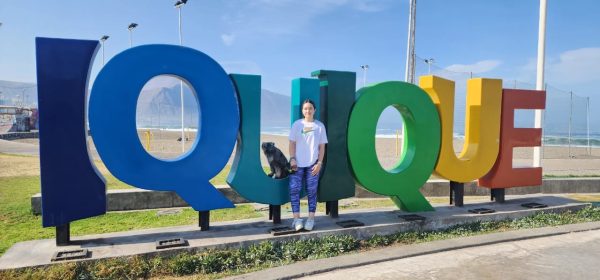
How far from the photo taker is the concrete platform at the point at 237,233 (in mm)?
4832

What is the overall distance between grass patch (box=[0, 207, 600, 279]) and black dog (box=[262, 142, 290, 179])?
1.17m

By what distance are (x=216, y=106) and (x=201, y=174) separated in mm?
1023

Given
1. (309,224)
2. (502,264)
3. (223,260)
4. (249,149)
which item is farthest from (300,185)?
(502,264)

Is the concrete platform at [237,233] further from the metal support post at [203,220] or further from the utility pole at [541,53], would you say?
the utility pole at [541,53]

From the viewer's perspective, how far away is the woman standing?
604 centimetres

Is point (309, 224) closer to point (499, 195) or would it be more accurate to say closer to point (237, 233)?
point (237, 233)

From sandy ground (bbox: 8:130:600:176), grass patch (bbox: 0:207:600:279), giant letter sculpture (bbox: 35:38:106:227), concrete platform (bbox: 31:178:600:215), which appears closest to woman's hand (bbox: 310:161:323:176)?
grass patch (bbox: 0:207:600:279)

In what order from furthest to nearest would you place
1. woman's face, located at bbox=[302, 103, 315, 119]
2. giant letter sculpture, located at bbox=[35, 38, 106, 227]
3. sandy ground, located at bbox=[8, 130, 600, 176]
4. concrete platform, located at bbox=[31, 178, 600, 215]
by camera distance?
sandy ground, located at bbox=[8, 130, 600, 176]
concrete platform, located at bbox=[31, 178, 600, 215]
woman's face, located at bbox=[302, 103, 315, 119]
giant letter sculpture, located at bbox=[35, 38, 106, 227]

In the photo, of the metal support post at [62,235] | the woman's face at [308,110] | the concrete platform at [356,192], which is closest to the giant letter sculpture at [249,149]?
the woman's face at [308,110]

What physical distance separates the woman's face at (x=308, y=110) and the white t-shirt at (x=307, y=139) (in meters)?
0.10

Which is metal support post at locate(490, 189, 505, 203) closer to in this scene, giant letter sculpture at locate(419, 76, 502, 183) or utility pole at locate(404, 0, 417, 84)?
giant letter sculpture at locate(419, 76, 502, 183)

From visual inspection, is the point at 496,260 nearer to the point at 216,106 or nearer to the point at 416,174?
the point at 416,174

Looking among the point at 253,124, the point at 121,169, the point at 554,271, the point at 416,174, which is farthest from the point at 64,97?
the point at 554,271

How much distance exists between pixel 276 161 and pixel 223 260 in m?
1.86
